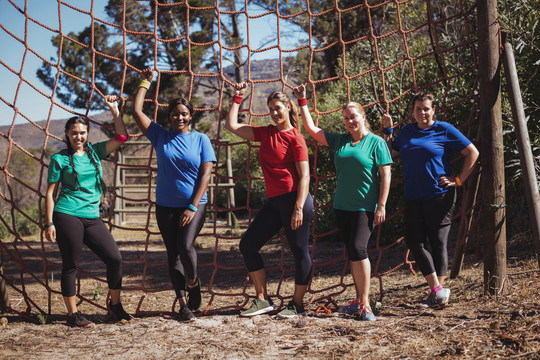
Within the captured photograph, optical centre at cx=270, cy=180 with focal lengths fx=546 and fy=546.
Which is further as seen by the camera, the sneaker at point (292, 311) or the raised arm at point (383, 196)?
the sneaker at point (292, 311)

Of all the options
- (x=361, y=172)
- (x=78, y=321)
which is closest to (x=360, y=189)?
(x=361, y=172)

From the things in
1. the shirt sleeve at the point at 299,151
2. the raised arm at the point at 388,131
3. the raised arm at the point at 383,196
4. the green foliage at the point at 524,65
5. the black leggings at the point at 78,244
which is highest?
the green foliage at the point at 524,65

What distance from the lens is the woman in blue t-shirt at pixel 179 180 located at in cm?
318

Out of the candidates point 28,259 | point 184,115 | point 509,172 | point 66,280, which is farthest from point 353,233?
point 28,259

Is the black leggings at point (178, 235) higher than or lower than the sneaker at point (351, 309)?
higher

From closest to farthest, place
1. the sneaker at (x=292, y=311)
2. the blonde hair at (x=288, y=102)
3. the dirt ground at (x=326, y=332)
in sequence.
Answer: the dirt ground at (x=326, y=332) → the blonde hair at (x=288, y=102) → the sneaker at (x=292, y=311)

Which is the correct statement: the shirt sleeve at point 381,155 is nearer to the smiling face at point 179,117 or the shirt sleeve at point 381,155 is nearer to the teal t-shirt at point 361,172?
the teal t-shirt at point 361,172

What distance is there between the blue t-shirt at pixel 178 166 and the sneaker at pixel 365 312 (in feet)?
3.87

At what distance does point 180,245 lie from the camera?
10.5 feet

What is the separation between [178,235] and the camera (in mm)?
3205

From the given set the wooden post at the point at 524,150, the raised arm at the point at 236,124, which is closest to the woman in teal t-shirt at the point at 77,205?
the raised arm at the point at 236,124

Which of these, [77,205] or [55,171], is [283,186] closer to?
[77,205]

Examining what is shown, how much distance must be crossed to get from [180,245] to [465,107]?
123 inches

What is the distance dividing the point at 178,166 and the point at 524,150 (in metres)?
2.06
